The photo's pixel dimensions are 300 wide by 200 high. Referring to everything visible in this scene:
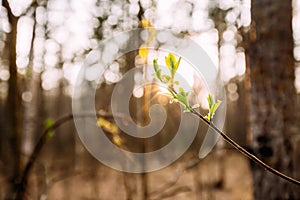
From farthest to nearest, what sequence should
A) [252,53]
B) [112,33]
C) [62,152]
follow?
[62,152] < [112,33] < [252,53]

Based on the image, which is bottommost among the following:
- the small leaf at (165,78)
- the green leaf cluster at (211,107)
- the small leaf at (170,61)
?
the green leaf cluster at (211,107)

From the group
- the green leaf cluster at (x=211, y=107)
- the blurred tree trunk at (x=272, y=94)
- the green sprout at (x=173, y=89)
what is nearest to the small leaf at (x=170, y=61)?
the green sprout at (x=173, y=89)

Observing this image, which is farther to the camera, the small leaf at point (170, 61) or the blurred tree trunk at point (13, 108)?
the blurred tree trunk at point (13, 108)

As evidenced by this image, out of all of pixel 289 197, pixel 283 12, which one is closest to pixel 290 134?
pixel 289 197

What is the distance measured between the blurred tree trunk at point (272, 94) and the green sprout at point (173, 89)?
105 cm

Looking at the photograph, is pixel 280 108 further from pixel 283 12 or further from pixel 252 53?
pixel 283 12

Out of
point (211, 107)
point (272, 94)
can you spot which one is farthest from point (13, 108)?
point (272, 94)

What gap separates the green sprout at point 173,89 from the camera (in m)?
0.86

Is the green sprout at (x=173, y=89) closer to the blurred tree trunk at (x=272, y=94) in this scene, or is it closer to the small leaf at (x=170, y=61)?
the small leaf at (x=170, y=61)

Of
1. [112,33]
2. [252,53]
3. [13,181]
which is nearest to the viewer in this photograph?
[13,181]

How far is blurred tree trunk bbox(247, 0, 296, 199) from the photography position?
71.6 inches

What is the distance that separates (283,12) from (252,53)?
272mm

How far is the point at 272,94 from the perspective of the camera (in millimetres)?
1842

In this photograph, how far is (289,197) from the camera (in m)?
1.82
